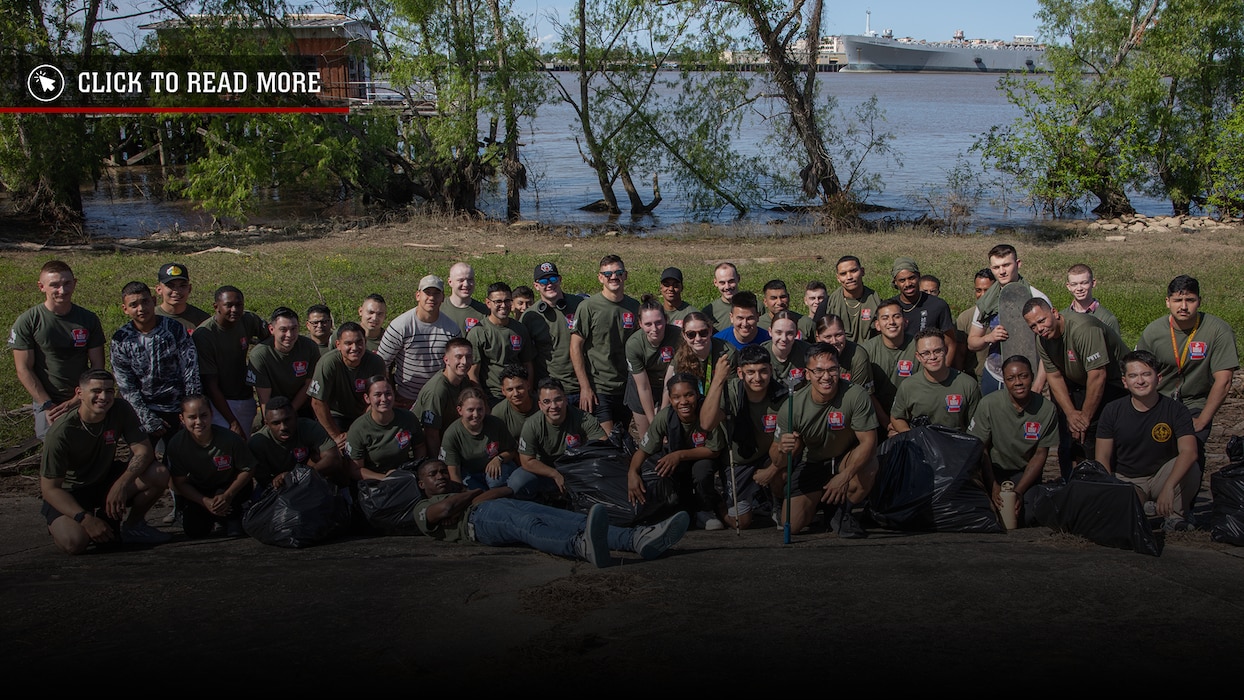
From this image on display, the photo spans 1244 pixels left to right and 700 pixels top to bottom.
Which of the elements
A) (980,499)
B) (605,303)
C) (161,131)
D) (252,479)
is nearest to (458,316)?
(605,303)

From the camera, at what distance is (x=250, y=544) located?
269 inches

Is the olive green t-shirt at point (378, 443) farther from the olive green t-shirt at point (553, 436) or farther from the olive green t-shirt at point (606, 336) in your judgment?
the olive green t-shirt at point (606, 336)

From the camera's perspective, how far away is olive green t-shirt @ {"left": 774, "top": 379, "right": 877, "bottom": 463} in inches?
271

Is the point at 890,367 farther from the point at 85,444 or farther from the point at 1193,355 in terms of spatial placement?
the point at 85,444

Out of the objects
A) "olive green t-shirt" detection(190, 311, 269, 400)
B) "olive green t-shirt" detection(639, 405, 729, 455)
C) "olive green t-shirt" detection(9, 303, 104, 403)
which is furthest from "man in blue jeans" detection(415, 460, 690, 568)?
"olive green t-shirt" detection(9, 303, 104, 403)

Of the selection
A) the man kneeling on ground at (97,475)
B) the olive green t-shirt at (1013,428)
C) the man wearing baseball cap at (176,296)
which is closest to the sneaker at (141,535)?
the man kneeling on ground at (97,475)

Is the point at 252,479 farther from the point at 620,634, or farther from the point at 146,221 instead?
the point at 146,221

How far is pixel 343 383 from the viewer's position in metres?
7.78

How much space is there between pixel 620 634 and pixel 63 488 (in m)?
4.15

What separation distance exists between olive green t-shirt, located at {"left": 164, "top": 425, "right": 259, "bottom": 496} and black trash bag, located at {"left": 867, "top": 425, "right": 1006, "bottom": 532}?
4.41 metres

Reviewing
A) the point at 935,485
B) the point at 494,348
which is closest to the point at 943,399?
the point at 935,485

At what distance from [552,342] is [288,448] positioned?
248cm

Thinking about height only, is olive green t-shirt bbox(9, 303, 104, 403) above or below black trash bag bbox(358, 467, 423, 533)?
above

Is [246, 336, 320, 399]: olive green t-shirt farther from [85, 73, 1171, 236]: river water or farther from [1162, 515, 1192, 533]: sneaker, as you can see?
[85, 73, 1171, 236]: river water
